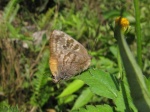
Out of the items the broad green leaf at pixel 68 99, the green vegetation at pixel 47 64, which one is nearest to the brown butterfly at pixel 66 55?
the green vegetation at pixel 47 64

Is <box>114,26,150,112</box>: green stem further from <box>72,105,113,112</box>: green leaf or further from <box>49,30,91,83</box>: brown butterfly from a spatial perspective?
<box>49,30,91,83</box>: brown butterfly

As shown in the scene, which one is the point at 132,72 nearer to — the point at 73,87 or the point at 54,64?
the point at 54,64

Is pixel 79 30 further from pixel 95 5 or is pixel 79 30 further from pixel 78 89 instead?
pixel 95 5

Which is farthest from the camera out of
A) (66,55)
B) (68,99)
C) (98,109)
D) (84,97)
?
(68,99)

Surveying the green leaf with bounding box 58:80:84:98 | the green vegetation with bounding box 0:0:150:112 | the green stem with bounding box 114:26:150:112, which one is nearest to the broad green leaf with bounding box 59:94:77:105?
the green vegetation with bounding box 0:0:150:112

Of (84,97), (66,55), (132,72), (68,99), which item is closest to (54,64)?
(66,55)
